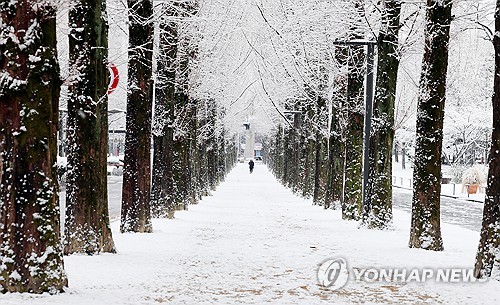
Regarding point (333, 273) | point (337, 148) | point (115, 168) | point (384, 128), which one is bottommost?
point (333, 273)

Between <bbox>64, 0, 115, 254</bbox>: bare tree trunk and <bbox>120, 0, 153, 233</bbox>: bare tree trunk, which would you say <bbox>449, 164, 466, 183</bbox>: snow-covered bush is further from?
<bbox>64, 0, 115, 254</bbox>: bare tree trunk

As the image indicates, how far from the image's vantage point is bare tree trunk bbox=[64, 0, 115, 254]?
37.9 feet

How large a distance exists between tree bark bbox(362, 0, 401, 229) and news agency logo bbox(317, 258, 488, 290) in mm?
5987

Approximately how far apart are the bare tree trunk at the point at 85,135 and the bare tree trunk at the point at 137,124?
3.69 metres

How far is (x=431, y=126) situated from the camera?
530 inches

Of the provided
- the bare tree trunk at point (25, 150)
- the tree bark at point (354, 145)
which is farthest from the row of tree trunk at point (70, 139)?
the tree bark at point (354, 145)

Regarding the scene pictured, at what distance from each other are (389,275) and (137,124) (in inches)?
296

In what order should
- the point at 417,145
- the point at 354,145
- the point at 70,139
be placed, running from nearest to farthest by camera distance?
the point at 70,139
the point at 417,145
the point at 354,145

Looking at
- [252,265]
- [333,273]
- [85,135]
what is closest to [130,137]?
[85,135]

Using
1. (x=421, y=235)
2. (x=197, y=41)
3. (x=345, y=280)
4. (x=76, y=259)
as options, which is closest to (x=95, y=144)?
(x=76, y=259)

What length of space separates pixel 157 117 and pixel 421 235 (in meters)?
10.1

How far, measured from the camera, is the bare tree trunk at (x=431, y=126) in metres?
13.2

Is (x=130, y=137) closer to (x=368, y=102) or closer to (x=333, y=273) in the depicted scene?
(x=333, y=273)

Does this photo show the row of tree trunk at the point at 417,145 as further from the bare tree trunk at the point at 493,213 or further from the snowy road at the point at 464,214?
the snowy road at the point at 464,214
